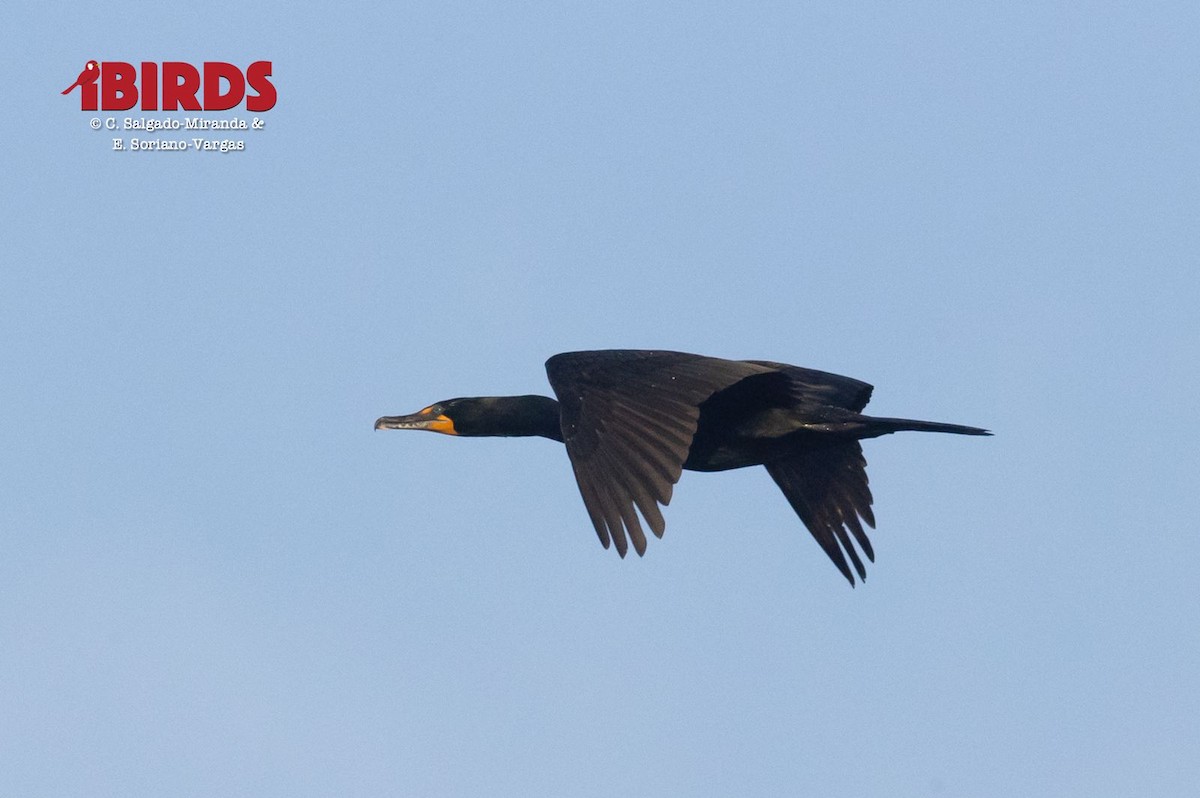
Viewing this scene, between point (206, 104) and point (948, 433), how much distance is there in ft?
22.3

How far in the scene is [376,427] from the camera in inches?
571

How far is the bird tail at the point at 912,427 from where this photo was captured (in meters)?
13.0

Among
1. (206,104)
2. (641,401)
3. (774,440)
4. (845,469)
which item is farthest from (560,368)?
(206,104)

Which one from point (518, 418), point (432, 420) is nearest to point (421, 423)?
point (432, 420)

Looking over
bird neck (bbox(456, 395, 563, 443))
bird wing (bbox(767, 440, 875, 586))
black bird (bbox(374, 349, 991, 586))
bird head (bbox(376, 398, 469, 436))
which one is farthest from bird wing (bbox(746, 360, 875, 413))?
bird head (bbox(376, 398, 469, 436))

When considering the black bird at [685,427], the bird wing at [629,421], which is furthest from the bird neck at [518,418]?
the bird wing at [629,421]

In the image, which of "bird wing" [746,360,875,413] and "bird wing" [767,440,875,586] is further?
"bird wing" [767,440,875,586]

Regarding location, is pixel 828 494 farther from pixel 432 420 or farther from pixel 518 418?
pixel 432 420

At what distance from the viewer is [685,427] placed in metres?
12.0

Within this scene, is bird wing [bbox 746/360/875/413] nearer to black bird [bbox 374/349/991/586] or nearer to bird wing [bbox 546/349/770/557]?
black bird [bbox 374/349/991/586]

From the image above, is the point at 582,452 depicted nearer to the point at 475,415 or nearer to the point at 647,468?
the point at 647,468

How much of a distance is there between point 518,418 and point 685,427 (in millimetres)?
2499

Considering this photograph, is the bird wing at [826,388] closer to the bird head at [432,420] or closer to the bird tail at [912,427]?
the bird tail at [912,427]

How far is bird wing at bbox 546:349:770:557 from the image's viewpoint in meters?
11.6
